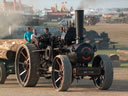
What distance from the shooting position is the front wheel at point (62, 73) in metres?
10.3

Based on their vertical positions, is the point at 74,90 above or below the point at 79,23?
below

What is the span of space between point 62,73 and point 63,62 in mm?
344

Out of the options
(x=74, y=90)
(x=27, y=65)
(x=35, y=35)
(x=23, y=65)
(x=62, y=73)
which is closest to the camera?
(x=62, y=73)

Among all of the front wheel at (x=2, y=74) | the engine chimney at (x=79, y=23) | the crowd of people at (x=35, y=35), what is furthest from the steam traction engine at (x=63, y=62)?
the front wheel at (x=2, y=74)

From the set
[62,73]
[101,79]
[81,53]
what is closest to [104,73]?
[101,79]

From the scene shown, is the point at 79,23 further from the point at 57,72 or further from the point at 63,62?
the point at 57,72

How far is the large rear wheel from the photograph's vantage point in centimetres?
1145

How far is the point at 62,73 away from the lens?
34.7 feet

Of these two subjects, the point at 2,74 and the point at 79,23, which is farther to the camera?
the point at 2,74

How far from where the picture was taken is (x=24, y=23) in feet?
112

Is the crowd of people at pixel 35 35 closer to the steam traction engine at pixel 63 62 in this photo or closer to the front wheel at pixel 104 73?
the steam traction engine at pixel 63 62

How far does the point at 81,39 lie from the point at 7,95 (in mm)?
2390

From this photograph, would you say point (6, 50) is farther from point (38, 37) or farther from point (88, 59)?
point (88, 59)

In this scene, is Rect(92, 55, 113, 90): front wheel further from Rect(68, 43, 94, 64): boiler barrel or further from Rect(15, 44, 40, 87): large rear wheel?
Rect(15, 44, 40, 87): large rear wheel
